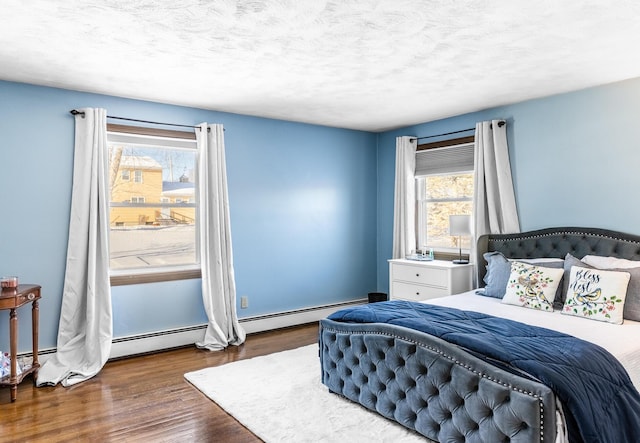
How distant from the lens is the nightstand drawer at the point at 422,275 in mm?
4461

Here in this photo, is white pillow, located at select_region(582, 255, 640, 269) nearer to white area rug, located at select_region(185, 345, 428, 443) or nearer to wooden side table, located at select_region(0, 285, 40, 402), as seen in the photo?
white area rug, located at select_region(185, 345, 428, 443)

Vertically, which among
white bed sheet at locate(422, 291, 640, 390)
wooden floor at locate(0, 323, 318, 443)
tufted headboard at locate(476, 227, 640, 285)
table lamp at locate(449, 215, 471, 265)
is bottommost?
wooden floor at locate(0, 323, 318, 443)

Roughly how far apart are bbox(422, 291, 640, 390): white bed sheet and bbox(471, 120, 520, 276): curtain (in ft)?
3.05

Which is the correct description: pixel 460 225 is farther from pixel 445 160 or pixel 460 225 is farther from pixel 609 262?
pixel 609 262

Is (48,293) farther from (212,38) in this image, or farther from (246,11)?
(246,11)

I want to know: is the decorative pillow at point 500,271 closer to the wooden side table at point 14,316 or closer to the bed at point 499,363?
the bed at point 499,363

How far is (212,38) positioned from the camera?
265 centimetres

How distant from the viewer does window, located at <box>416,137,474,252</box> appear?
15.9 feet

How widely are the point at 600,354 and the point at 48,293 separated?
4026mm

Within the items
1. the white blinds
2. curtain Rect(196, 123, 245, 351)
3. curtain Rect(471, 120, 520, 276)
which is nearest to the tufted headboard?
curtain Rect(471, 120, 520, 276)

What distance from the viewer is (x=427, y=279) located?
4.62 meters

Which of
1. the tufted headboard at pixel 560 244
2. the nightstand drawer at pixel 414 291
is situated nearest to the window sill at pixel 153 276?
the nightstand drawer at pixel 414 291

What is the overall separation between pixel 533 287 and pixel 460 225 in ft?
3.91

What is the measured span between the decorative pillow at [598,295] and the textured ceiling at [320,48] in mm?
1544
